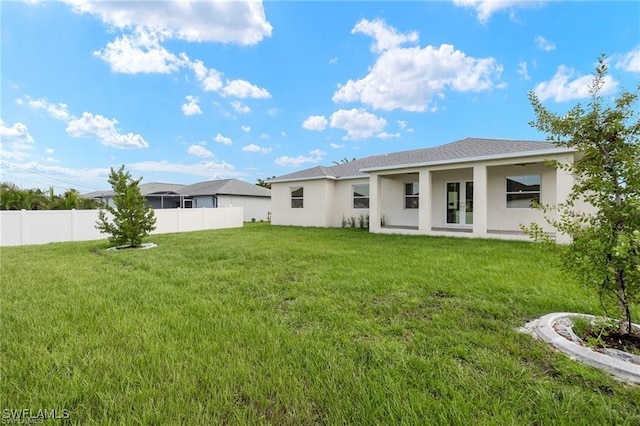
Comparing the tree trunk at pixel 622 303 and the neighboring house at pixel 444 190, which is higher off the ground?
the neighboring house at pixel 444 190

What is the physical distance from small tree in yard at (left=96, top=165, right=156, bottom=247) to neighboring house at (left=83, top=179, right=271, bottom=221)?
1573cm

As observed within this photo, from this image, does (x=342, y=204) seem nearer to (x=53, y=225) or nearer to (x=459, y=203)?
(x=459, y=203)

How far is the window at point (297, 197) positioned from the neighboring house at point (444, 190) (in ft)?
0.20

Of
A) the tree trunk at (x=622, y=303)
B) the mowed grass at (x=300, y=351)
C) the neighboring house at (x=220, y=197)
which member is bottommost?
the mowed grass at (x=300, y=351)

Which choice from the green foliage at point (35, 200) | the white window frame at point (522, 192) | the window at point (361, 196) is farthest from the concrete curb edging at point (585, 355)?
the green foliage at point (35, 200)

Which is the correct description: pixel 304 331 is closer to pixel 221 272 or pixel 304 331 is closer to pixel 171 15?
pixel 221 272

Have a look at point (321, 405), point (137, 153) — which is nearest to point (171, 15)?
point (321, 405)

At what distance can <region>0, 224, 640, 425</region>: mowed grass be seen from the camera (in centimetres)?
209

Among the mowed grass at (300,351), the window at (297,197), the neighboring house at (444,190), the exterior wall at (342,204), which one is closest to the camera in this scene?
the mowed grass at (300,351)

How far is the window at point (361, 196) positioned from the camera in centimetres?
1619

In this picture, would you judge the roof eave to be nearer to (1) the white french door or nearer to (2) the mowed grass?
(1) the white french door

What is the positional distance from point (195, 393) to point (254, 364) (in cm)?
55

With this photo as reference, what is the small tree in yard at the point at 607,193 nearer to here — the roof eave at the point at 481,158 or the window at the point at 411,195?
the roof eave at the point at 481,158

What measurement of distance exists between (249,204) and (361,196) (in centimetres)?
1530
